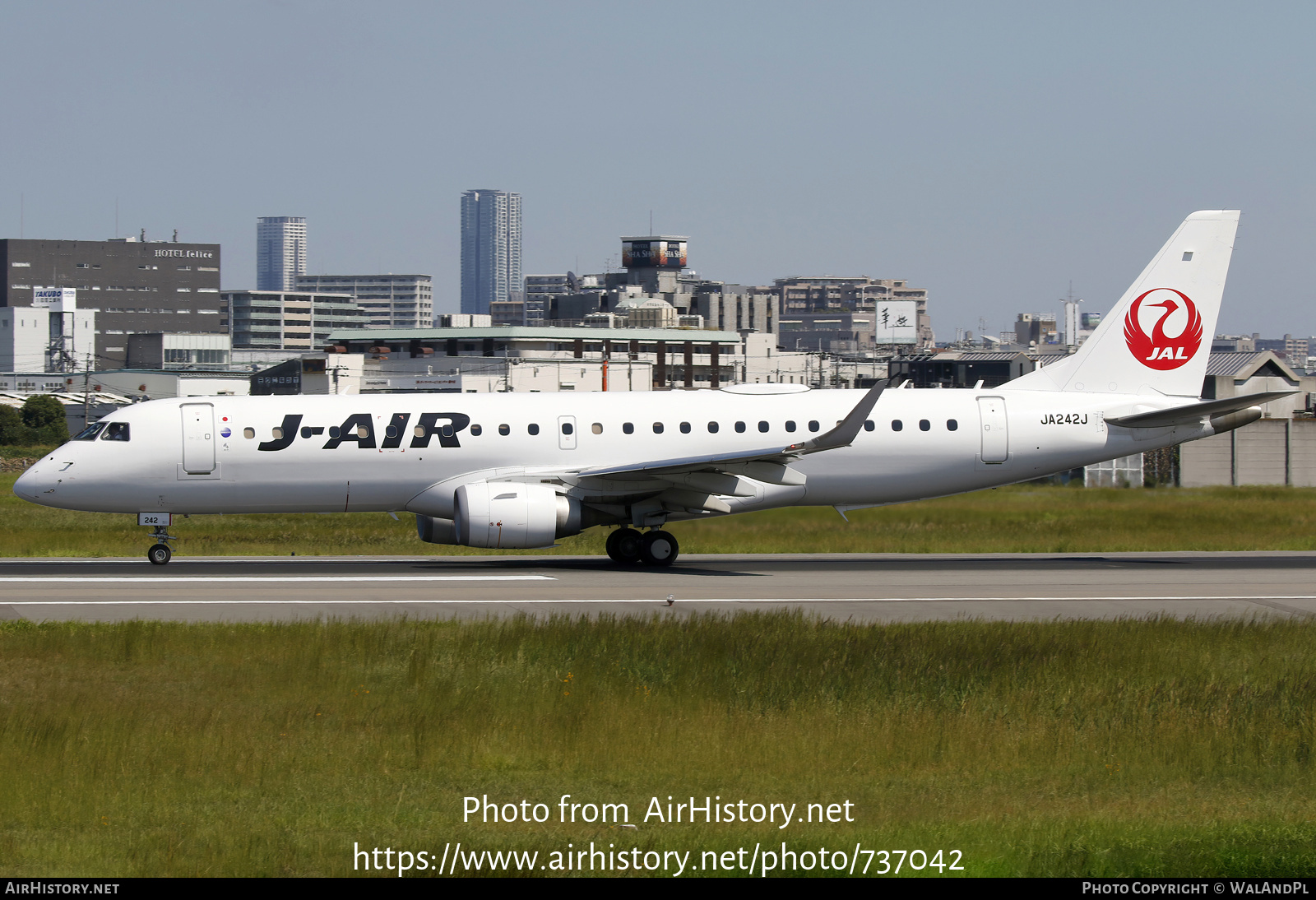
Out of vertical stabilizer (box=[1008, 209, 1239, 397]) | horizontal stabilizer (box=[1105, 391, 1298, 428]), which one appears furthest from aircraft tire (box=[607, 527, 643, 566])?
horizontal stabilizer (box=[1105, 391, 1298, 428])

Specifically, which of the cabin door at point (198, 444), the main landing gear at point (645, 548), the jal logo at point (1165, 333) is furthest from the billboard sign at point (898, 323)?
the cabin door at point (198, 444)

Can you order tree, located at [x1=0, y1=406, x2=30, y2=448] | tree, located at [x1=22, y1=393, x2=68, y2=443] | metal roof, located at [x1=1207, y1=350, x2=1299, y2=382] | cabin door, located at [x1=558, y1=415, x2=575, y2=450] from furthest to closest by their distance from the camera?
tree, located at [x1=22, y1=393, x2=68, y2=443] → tree, located at [x1=0, y1=406, x2=30, y2=448] → metal roof, located at [x1=1207, y1=350, x2=1299, y2=382] → cabin door, located at [x1=558, y1=415, x2=575, y2=450]

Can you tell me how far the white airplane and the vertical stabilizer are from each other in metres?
0.60

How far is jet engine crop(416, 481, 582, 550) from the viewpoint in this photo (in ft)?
93.0

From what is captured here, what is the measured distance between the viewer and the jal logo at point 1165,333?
112ft

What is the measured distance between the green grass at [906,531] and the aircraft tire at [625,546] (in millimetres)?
1354

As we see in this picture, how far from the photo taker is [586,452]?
1219 inches

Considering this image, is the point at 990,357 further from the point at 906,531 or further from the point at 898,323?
the point at 906,531

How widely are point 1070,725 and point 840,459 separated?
1706 cm

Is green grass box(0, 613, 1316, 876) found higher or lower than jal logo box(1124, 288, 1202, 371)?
lower

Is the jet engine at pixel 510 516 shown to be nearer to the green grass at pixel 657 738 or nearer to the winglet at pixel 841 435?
the winglet at pixel 841 435

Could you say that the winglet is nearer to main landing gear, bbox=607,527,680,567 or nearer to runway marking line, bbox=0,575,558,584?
main landing gear, bbox=607,527,680,567

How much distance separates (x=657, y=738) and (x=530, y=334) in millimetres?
119887
